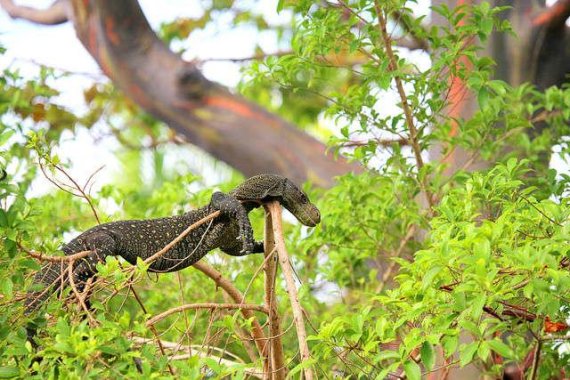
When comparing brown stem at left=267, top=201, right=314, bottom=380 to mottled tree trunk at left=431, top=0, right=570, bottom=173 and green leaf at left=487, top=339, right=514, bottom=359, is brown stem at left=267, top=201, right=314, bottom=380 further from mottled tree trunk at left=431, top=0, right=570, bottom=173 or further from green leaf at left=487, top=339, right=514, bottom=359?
mottled tree trunk at left=431, top=0, right=570, bottom=173

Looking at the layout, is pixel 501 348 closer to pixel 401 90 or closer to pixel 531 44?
pixel 401 90

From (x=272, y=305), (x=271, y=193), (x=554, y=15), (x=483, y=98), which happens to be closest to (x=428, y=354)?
(x=272, y=305)

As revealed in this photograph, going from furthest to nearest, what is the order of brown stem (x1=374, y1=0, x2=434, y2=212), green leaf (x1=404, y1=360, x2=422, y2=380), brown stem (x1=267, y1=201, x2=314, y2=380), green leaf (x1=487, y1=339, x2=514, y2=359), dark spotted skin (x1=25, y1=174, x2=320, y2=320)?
1. brown stem (x1=374, y1=0, x2=434, y2=212)
2. dark spotted skin (x1=25, y1=174, x2=320, y2=320)
3. brown stem (x1=267, y1=201, x2=314, y2=380)
4. green leaf (x1=404, y1=360, x2=422, y2=380)
5. green leaf (x1=487, y1=339, x2=514, y2=359)

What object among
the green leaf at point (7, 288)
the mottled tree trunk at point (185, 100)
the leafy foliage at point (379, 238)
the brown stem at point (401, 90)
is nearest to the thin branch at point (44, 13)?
the mottled tree trunk at point (185, 100)

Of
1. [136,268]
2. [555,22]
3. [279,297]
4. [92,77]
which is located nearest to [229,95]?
[92,77]

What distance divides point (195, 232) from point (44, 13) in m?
4.96

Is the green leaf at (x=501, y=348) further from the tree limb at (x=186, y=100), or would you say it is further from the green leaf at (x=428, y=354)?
the tree limb at (x=186, y=100)

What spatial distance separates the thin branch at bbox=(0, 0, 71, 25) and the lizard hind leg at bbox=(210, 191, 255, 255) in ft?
15.0

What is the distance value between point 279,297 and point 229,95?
324cm

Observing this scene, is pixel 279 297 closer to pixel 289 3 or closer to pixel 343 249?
pixel 343 249

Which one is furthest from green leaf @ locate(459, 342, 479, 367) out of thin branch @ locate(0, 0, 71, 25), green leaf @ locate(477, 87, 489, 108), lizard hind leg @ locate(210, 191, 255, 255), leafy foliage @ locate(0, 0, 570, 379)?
thin branch @ locate(0, 0, 71, 25)

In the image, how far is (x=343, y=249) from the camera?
471cm

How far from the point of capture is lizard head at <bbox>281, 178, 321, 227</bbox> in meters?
3.45

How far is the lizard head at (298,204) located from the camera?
3.45 metres
